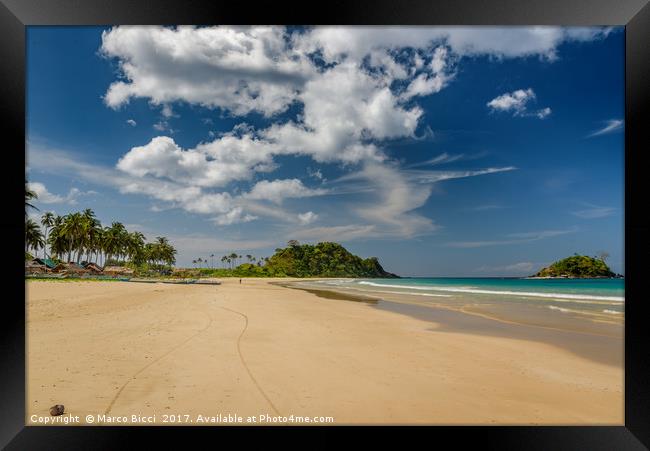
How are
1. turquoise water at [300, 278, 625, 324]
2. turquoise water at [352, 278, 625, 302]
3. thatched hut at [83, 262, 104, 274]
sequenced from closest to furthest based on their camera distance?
turquoise water at [300, 278, 625, 324] < turquoise water at [352, 278, 625, 302] < thatched hut at [83, 262, 104, 274]

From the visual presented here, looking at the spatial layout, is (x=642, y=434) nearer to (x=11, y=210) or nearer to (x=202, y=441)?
(x=202, y=441)

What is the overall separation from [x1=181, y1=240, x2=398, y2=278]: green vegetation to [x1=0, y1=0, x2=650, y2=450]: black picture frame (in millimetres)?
74477

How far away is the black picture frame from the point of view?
2562 millimetres

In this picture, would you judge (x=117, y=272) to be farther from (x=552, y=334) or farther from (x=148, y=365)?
(x=552, y=334)

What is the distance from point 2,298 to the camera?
8.23ft

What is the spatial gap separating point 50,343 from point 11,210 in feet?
12.0

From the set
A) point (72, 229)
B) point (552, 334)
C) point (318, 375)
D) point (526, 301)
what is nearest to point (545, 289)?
point (526, 301)

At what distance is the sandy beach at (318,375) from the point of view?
9.87 ft

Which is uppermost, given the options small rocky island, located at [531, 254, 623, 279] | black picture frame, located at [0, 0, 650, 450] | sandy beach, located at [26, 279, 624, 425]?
black picture frame, located at [0, 0, 650, 450]

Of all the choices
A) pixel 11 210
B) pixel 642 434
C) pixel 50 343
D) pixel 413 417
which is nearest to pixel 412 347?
pixel 413 417

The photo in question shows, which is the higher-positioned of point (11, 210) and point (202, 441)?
point (11, 210)

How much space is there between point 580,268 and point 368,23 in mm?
A: 99299

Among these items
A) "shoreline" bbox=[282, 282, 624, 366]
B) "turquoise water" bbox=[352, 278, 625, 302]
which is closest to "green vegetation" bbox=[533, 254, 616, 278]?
"turquoise water" bbox=[352, 278, 625, 302]

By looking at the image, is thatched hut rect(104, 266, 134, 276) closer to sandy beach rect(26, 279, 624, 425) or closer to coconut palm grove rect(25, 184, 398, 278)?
coconut palm grove rect(25, 184, 398, 278)
